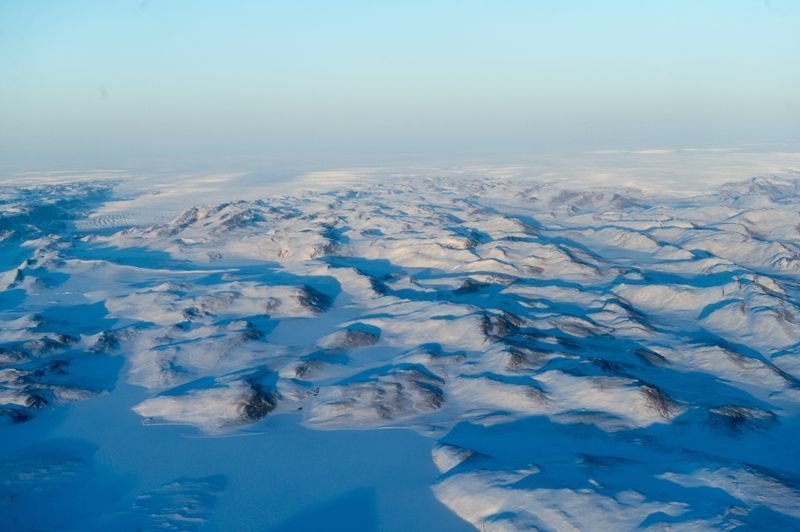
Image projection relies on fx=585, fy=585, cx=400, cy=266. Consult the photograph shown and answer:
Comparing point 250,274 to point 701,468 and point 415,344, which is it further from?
point 701,468

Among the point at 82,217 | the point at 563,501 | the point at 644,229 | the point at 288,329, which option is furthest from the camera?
the point at 82,217

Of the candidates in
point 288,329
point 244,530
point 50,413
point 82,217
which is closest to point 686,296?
point 288,329

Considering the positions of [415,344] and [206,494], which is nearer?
[206,494]

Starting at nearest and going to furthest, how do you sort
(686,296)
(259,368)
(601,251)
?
(259,368), (686,296), (601,251)

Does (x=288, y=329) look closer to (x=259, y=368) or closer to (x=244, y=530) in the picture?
(x=259, y=368)

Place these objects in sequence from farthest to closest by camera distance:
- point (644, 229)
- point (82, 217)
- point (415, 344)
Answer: point (82, 217) < point (644, 229) < point (415, 344)

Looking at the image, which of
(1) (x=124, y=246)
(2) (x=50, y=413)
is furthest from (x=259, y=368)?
(1) (x=124, y=246)
